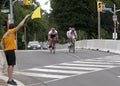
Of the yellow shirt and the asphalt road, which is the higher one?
the yellow shirt

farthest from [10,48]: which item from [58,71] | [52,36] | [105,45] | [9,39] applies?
[105,45]

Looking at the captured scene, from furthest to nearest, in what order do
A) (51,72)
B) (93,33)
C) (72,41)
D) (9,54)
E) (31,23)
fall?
1. (31,23)
2. (93,33)
3. (72,41)
4. (51,72)
5. (9,54)

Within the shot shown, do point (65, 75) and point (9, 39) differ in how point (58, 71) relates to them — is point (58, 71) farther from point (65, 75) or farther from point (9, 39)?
point (9, 39)

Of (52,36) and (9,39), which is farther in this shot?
(52,36)

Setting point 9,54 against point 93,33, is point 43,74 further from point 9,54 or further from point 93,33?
point 93,33

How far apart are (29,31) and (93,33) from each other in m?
18.1

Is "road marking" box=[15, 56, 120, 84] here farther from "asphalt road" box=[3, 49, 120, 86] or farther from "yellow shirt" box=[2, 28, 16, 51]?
"yellow shirt" box=[2, 28, 16, 51]

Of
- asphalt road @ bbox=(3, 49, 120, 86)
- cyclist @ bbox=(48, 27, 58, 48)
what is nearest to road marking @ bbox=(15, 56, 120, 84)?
asphalt road @ bbox=(3, 49, 120, 86)

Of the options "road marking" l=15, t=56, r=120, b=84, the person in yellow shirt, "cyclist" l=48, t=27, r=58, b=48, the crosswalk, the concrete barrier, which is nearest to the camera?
the person in yellow shirt

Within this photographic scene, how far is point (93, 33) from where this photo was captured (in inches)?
2852

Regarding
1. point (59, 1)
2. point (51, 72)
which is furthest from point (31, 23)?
point (51, 72)

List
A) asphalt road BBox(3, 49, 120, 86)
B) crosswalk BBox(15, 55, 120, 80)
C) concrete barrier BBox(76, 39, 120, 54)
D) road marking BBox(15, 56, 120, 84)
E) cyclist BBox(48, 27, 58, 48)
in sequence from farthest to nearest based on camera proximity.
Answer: concrete barrier BBox(76, 39, 120, 54), cyclist BBox(48, 27, 58, 48), crosswalk BBox(15, 55, 120, 80), road marking BBox(15, 56, 120, 84), asphalt road BBox(3, 49, 120, 86)

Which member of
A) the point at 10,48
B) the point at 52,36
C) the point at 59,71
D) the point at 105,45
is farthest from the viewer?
the point at 105,45

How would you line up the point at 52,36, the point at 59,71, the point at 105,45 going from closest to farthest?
the point at 59,71 → the point at 52,36 → the point at 105,45
